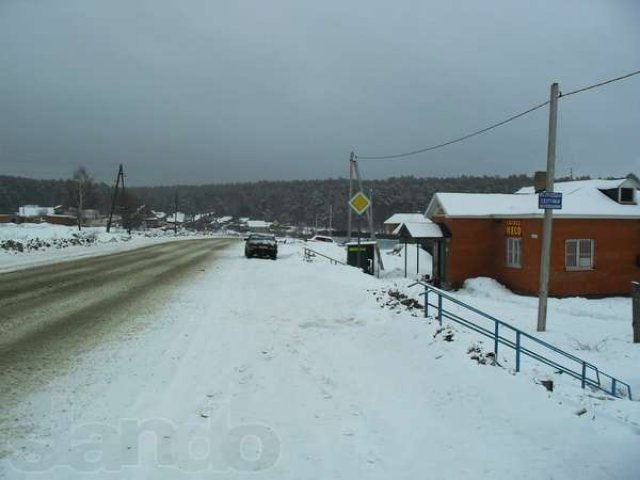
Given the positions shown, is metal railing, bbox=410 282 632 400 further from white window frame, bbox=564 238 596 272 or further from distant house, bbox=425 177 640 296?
white window frame, bbox=564 238 596 272

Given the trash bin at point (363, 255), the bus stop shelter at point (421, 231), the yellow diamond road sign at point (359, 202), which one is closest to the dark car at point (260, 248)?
the trash bin at point (363, 255)

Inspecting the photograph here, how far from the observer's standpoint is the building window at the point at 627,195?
29016 millimetres

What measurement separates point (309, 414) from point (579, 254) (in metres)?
25.1

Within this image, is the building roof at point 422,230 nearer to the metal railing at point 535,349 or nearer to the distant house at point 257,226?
the metal railing at point 535,349

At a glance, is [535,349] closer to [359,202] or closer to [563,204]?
[359,202]

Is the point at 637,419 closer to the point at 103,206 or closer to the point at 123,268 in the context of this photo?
the point at 123,268

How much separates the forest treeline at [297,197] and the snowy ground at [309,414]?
392 ft

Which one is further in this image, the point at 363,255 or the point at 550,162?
the point at 363,255

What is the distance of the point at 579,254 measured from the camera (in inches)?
1057

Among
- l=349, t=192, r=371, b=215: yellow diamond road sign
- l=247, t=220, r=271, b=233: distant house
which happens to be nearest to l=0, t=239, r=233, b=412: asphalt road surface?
l=349, t=192, r=371, b=215: yellow diamond road sign

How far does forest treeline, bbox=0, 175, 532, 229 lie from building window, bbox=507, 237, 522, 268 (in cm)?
9700

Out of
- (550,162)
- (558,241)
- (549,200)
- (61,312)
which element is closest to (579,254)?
(558,241)

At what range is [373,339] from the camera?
346 inches

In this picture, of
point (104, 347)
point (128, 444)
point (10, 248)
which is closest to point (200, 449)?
point (128, 444)
